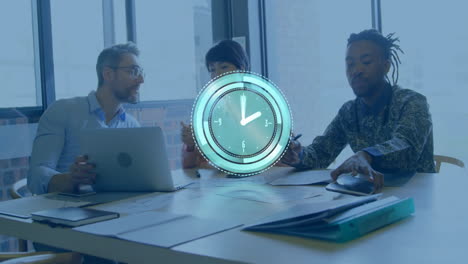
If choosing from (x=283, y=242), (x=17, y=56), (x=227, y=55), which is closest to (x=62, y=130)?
(x=17, y=56)

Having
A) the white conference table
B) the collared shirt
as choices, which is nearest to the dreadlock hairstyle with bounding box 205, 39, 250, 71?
the collared shirt

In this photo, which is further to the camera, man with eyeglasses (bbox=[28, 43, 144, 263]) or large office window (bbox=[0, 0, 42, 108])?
large office window (bbox=[0, 0, 42, 108])

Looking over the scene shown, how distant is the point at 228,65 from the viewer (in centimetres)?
266

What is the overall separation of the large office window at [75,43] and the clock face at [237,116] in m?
1.54

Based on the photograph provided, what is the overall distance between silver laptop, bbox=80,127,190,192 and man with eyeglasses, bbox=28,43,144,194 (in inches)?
2.0

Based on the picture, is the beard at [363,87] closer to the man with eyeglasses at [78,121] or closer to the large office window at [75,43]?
the man with eyeglasses at [78,121]

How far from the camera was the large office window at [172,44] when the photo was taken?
3.64 m

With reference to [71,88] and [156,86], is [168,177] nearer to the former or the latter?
[71,88]

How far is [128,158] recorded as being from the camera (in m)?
1.67

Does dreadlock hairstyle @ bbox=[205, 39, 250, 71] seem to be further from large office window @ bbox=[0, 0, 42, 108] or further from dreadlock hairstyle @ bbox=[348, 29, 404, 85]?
large office window @ bbox=[0, 0, 42, 108]

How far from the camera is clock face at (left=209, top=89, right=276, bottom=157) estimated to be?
1636mm

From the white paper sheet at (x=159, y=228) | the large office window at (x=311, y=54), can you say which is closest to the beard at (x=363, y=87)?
the white paper sheet at (x=159, y=228)

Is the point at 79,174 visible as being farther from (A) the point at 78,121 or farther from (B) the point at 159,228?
(A) the point at 78,121

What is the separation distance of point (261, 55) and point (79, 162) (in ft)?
9.32
